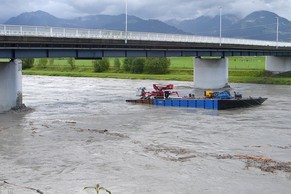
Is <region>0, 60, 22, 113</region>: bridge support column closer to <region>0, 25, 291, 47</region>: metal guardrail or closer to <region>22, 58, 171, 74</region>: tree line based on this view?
<region>0, 25, 291, 47</region>: metal guardrail

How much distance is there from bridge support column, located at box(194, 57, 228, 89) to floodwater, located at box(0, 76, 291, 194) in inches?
1093

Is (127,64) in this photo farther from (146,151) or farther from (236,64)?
(146,151)

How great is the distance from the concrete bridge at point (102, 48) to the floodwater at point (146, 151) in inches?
192

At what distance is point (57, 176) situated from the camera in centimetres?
2200

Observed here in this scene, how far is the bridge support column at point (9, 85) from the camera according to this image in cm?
4302

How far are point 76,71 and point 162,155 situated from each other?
102m

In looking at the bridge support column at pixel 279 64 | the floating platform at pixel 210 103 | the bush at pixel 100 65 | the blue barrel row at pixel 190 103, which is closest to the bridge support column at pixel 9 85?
the floating platform at pixel 210 103

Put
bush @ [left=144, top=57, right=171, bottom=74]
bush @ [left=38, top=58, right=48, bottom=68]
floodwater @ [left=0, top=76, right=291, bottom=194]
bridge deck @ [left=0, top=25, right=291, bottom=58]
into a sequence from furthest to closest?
bush @ [left=38, top=58, right=48, bottom=68]
bush @ [left=144, top=57, right=171, bottom=74]
bridge deck @ [left=0, top=25, right=291, bottom=58]
floodwater @ [left=0, top=76, right=291, bottom=194]

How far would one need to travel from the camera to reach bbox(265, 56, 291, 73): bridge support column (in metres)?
92.4

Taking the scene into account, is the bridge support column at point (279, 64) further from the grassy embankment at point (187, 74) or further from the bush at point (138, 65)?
the bush at point (138, 65)

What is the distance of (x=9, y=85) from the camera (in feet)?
142

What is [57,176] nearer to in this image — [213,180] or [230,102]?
[213,180]

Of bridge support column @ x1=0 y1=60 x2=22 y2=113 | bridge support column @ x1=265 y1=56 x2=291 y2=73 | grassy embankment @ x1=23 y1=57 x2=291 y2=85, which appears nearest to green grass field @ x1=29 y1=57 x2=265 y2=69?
grassy embankment @ x1=23 y1=57 x2=291 y2=85

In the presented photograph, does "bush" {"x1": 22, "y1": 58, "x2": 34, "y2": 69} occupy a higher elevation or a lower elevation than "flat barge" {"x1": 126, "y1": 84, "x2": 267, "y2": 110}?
higher
